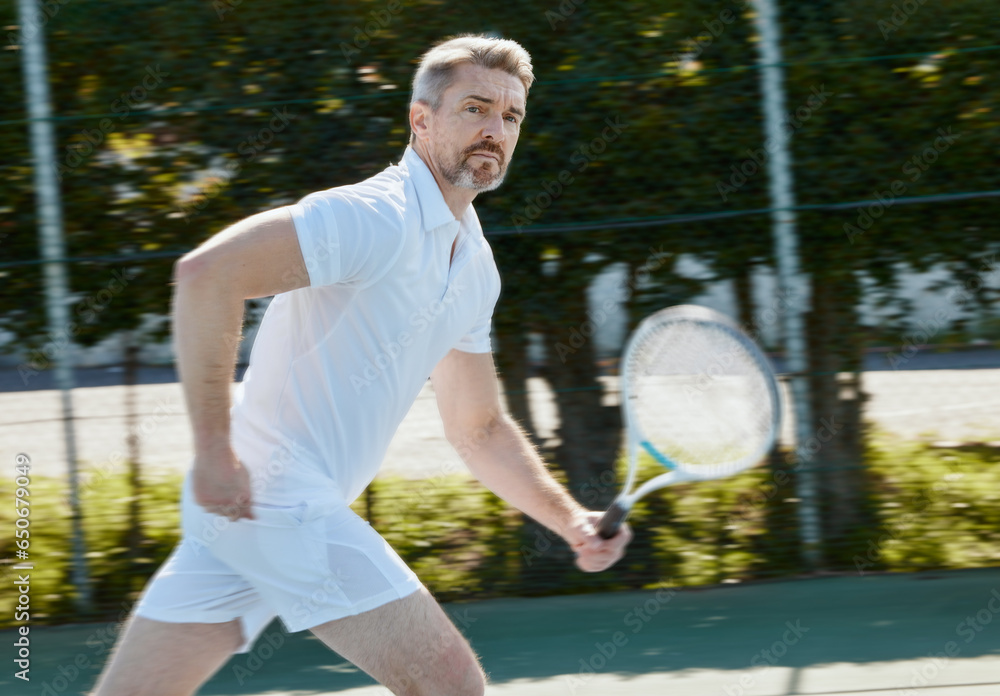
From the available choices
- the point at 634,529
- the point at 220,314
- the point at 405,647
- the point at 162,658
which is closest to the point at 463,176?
the point at 220,314

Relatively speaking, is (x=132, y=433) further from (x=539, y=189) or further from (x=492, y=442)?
(x=492, y=442)

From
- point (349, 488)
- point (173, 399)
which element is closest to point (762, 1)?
point (173, 399)

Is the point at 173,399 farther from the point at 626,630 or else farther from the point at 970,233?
the point at 970,233

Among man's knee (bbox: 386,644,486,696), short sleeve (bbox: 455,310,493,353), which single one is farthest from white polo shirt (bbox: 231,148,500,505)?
man's knee (bbox: 386,644,486,696)

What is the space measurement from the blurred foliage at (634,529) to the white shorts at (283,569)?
2.56 m

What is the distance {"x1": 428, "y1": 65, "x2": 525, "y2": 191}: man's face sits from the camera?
2506 mm

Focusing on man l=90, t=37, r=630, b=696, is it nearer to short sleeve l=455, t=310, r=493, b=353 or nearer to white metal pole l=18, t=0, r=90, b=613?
short sleeve l=455, t=310, r=493, b=353

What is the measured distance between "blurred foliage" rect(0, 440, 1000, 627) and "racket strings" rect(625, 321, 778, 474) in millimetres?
→ 2024

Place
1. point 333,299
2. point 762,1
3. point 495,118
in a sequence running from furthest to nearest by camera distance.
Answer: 1. point 762,1
2. point 495,118
3. point 333,299

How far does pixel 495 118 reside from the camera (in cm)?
254

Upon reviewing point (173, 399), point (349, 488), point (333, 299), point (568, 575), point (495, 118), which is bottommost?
point (568, 575)

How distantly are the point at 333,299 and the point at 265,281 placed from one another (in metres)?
0.21

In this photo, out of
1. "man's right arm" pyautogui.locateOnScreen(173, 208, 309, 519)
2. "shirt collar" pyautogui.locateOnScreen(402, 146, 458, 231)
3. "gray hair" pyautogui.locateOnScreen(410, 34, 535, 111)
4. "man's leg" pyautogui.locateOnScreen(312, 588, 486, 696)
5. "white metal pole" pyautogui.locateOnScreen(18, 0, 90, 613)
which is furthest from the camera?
"white metal pole" pyautogui.locateOnScreen(18, 0, 90, 613)

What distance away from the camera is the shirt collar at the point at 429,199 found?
2418mm
